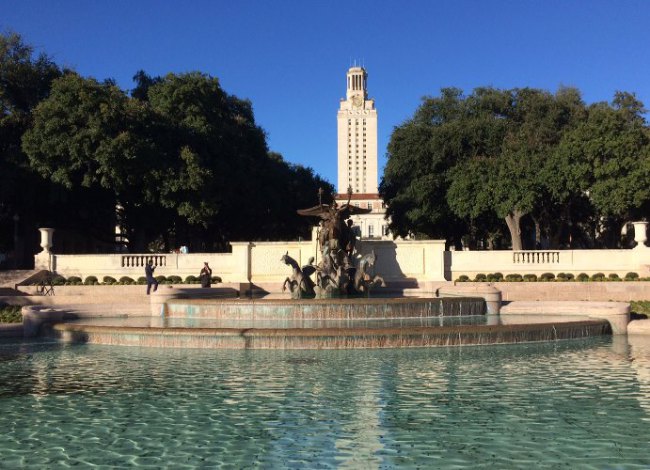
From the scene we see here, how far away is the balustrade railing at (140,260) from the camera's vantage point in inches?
1471

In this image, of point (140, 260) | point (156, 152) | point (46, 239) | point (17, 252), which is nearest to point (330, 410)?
point (140, 260)

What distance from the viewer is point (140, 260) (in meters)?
37.6

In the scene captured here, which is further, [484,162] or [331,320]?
[484,162]

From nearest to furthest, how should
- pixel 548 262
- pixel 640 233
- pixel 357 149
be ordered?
pixel 640 233 → pixel 548 262 → pixel 357 149

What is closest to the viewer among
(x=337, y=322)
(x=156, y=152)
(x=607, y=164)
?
(x=337, y=322)

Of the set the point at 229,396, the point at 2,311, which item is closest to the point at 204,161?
the point at 2,311

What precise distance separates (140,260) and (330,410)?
96.0ft

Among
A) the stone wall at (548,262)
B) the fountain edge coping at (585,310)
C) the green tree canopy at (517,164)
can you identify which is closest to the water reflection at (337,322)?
the fountain edge coping at (585,310)

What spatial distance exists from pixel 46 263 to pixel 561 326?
29.4 metres

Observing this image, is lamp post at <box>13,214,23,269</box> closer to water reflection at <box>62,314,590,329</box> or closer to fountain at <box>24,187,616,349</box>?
fountain at <box>24,187,616,349</box>

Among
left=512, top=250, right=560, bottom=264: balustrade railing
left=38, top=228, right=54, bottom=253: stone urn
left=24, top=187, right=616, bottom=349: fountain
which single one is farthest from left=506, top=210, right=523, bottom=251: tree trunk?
Answer: left=38, top=228, right=54, bottom=253: stone urn

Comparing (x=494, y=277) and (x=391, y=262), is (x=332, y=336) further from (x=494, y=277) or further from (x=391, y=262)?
(x=494, y=277)

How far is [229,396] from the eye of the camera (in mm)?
11461

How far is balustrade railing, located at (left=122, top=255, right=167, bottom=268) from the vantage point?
123ft
